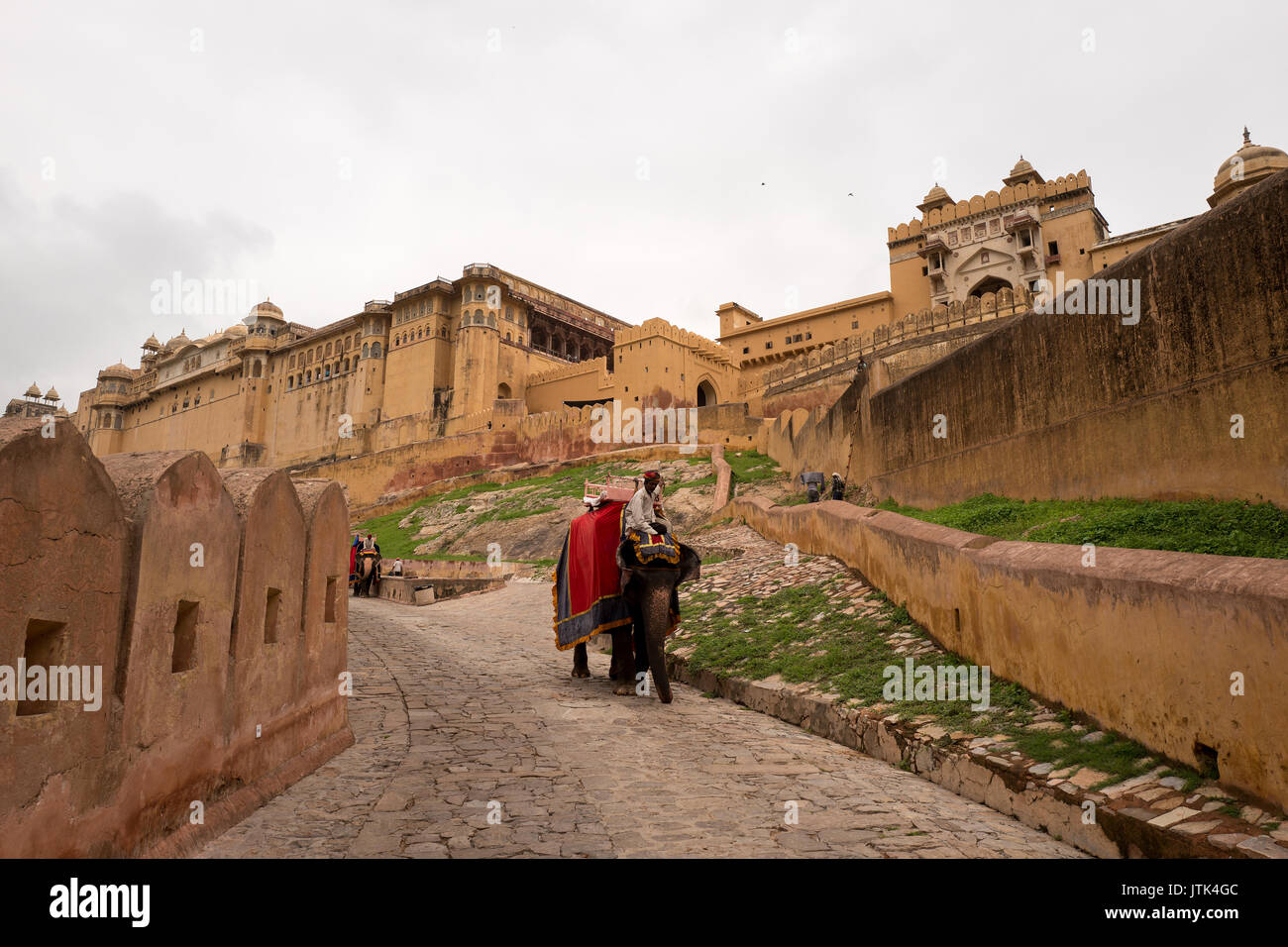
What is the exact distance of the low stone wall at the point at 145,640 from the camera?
2453 mm

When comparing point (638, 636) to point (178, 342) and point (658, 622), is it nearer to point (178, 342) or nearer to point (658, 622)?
point (658, 622)

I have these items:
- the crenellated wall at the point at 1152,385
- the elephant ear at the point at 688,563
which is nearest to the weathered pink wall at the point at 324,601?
the elephant ear at the point at 688,563

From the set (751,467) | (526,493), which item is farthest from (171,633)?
(526,493)

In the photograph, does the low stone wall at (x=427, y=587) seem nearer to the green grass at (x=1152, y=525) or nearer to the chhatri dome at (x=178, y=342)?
the green grass at (x=1152, y=525)

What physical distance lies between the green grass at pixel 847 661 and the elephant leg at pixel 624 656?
86cm

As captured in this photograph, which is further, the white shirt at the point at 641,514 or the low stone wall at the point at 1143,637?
the white shirt at the point at 641,514

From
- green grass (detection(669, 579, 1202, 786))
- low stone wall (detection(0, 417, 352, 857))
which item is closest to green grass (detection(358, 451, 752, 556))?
green grass (detection(669, 579, 1202, 786))

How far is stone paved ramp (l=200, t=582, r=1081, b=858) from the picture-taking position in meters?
3.51

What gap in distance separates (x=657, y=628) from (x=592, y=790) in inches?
119

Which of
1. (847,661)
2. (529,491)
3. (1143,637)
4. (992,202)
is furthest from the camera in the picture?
(992,202)

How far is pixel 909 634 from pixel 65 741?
19.4 ft

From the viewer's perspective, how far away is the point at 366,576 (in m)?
21.4

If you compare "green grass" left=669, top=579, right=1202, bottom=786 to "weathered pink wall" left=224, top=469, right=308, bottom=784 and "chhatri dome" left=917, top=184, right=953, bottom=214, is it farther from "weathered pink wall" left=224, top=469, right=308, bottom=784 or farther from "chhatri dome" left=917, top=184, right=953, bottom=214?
"chhatri dome" left=917, top=184, right=953, bottom=214

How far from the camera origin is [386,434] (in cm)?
Result: 5116
